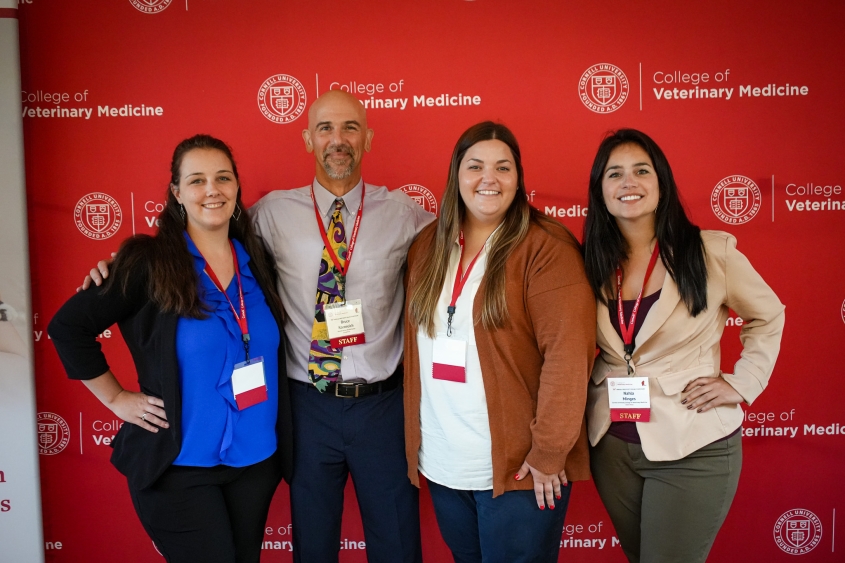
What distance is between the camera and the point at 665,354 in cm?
172

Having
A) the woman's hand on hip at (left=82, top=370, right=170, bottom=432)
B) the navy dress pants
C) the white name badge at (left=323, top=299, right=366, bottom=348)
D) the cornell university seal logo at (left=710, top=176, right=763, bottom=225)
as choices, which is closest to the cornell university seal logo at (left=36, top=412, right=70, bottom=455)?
the woman's hand on hip at (left=82, top=370, right=170, bottom=432)

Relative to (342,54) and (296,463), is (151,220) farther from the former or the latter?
(296,463)

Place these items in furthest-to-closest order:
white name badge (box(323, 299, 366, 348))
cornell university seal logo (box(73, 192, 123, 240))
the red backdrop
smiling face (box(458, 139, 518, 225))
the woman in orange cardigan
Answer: cornell university seal logo (box(73, 192, 123, 240))
the red backdrop
white name badge (box(323, 299, 366, 348))
smiling face (box(458, 139, 518, 225))
the woman in orange cardigan

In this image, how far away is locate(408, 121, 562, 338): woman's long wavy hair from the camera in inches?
66.2

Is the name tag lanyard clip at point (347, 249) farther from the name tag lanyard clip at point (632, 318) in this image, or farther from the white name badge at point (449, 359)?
the name tag lanyard clip at point (632, 318)

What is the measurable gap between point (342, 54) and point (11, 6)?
1.44 meters

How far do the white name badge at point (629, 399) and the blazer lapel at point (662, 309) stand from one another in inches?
5.0

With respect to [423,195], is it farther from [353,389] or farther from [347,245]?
[353,389]

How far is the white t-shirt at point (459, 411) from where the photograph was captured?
1.72 metres

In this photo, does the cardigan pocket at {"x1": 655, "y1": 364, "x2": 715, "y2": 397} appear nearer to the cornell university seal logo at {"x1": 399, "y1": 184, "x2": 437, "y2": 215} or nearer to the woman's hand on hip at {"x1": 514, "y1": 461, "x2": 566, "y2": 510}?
the woman's hand on hip at {"x1": 514, "y1": 461, "x2": 566, "y2": 510}

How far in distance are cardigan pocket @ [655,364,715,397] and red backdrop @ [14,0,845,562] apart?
3.52 feet

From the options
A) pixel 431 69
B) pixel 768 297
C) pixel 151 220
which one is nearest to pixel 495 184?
pixel 768 297

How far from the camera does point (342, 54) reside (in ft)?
8.43

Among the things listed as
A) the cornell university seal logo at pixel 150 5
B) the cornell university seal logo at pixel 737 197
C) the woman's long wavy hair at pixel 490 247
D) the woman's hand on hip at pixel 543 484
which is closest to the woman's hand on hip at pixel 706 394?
the woman's hand on hip at pixel 543 484
